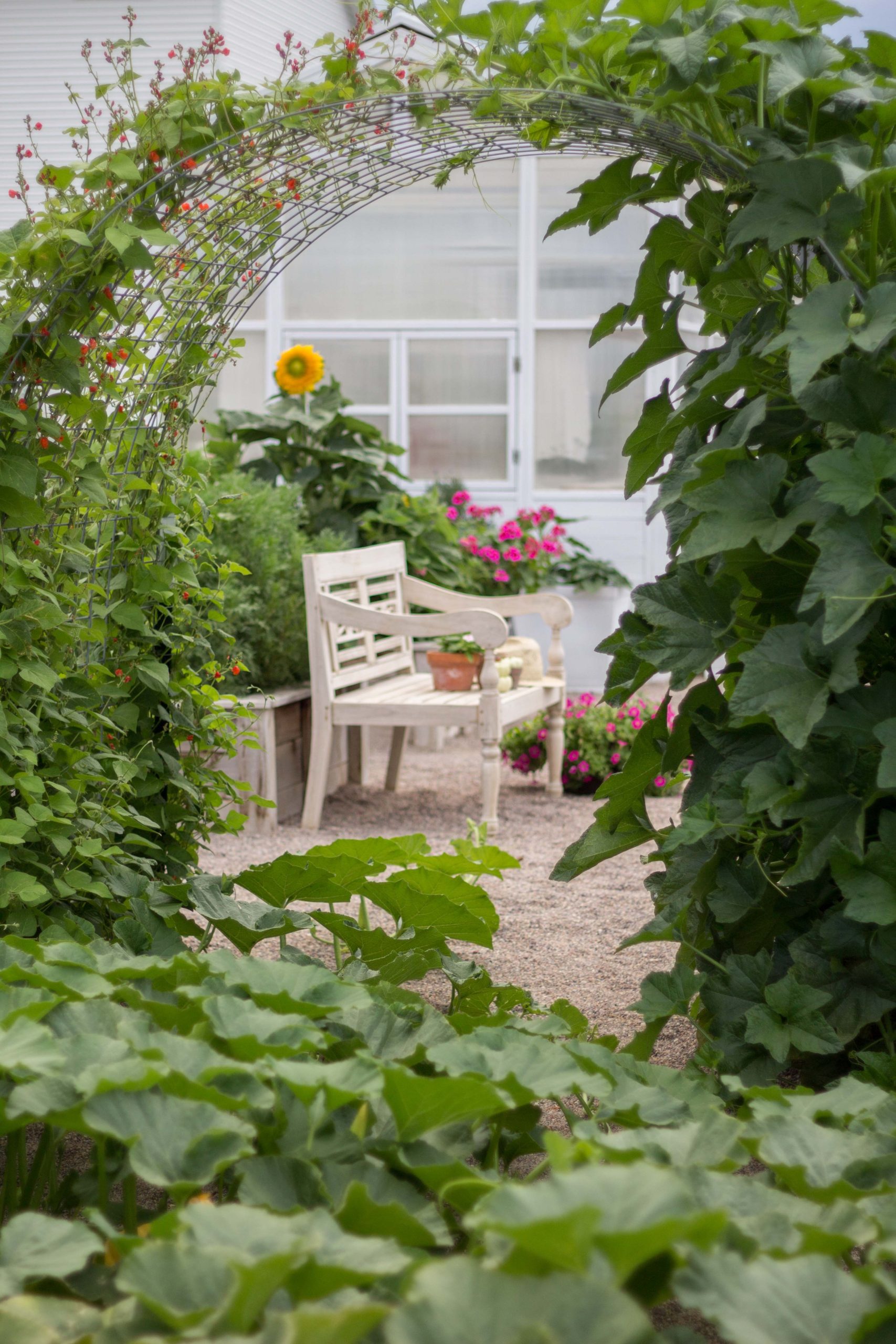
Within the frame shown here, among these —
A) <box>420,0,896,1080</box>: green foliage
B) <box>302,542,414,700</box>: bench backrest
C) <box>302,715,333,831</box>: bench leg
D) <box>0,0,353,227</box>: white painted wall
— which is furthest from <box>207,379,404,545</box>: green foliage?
<box>420,0,896,1080</box>: green foliage

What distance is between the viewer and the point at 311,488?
18.7 ft

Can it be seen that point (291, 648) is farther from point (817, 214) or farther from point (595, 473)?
point (595, 473)

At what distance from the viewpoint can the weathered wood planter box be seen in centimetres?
391

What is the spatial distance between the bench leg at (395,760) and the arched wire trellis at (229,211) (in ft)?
7.54

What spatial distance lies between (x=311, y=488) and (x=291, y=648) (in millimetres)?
1572

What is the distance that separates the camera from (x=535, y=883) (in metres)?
3.41

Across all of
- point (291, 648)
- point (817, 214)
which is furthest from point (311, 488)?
point (817, 214)

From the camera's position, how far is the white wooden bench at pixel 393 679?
3.91m

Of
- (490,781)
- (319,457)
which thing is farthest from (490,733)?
(319,457)

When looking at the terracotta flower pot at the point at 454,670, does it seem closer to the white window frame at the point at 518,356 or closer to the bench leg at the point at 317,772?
the bench leg at the point at 317,772

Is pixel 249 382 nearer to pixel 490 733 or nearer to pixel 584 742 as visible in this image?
pixel 584 742

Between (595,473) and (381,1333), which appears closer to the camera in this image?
(381,1333)

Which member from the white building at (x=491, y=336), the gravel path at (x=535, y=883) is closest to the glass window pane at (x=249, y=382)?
the white building at (x=491, y=336)

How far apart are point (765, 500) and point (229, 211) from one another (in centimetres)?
126
